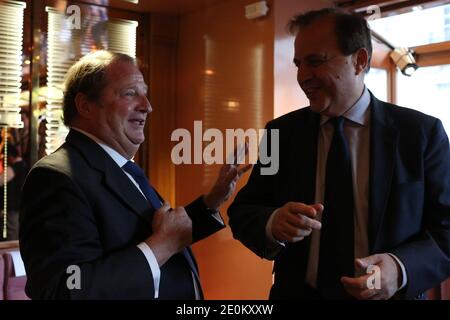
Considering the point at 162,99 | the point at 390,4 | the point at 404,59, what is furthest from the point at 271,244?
the point at 162,99

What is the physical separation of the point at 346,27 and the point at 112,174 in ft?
2.60

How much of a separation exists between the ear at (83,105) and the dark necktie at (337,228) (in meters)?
0.70

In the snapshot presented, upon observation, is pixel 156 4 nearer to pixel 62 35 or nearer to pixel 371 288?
pixel 62 35

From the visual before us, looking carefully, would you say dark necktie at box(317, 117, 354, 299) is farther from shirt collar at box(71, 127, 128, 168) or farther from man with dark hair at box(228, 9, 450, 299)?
shirt collar at box(71, 127, 128, 168)

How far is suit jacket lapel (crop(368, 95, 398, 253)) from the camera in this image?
120cm

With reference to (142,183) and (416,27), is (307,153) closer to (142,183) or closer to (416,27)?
(142,183)

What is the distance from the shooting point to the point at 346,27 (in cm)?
135

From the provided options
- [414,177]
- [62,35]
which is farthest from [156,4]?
[414,177]

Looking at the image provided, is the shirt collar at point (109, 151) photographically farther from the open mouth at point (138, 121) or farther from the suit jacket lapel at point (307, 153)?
the suit jacket lapel at point (307, 153)

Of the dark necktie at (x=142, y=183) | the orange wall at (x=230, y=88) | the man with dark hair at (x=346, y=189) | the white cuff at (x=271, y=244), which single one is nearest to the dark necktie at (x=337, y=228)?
the man with dark hair at (x=346, y=189)

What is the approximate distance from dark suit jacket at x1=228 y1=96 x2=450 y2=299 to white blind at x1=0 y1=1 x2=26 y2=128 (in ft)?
6.62

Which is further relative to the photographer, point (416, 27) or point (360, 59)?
point (416, 27)

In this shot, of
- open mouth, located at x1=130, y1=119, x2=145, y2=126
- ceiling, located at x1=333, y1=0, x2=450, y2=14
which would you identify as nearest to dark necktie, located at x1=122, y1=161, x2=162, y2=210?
open mouth, located at x1=130, y1=119, x2=145, y2=126

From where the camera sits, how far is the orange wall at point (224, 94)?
2.91 metres
